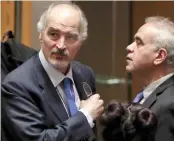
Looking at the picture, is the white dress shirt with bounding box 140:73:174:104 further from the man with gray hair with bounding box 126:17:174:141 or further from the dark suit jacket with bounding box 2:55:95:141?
the dark suit jacket with bounding box 2:55:95:141

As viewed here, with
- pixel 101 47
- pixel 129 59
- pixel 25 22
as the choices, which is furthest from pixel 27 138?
pixel 101 47

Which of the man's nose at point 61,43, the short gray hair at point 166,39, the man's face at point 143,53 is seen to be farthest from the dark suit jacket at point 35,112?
the short gray hair at point 166,39

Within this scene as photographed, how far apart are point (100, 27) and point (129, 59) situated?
173cm

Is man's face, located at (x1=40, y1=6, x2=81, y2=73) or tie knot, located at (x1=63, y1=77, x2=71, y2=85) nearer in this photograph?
man's face, located at (x1=40, y1=6, x2=81, y2=73)

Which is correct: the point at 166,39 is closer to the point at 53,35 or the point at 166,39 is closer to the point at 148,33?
the point at 148,33

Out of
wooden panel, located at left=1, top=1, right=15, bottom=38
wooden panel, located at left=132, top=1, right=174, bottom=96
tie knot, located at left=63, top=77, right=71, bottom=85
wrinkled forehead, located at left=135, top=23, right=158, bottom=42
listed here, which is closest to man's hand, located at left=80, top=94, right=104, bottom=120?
tie knot, located at left=63, top=77, right=71, bottom=85

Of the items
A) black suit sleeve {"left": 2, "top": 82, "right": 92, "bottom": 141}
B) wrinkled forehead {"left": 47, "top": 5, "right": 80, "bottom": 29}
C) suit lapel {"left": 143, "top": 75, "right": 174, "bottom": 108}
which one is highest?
wrinkled forehead {"left": 47, "top": 5, "right": 80, "bottom": 29}

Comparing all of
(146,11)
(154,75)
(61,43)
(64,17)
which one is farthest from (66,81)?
(146,11)

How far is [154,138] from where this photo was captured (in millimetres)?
1527

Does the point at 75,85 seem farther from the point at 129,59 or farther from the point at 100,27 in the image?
the point at 100,27

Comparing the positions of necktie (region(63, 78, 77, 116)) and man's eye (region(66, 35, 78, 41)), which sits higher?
man's eye (region(66, 35, 78, 41))

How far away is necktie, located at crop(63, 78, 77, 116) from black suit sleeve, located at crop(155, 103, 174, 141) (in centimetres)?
38

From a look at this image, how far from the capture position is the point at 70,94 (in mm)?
1741

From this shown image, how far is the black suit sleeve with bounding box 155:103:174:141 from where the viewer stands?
4.99ft
